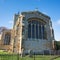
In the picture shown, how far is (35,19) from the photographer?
1153 inches

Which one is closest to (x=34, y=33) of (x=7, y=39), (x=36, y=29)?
(x=36, y=29)

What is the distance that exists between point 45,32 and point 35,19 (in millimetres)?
3718

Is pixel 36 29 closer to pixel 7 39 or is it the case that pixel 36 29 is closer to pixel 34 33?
pixel 34 33

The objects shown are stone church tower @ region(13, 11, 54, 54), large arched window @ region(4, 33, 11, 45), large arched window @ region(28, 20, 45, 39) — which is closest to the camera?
stone church tower @ region(13, 11, 54, 54)

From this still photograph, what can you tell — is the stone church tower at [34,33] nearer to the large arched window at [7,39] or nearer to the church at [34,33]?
the church at [34,33]

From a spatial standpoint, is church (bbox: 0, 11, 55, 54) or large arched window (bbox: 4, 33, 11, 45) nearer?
church (bbox: 0, 11, 55, 54)

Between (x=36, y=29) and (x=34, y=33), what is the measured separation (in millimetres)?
1071

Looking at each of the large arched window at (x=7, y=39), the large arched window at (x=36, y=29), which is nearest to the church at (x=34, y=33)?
the large arched window at (x=36, y=29)

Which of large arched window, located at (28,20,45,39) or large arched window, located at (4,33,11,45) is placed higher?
large arched window, located at (28,20,45,39)

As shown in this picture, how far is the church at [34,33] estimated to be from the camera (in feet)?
87.6

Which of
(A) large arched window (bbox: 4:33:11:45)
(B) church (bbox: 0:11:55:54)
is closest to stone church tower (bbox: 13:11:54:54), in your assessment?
(B) church (bbox: 0:11:55:54)

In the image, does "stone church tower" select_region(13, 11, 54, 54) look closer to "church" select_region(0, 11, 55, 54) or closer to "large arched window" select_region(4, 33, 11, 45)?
"church" select_region(0, 11, 55, 54)

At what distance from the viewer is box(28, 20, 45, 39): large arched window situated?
92.2 ft

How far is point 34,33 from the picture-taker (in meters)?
28.3
